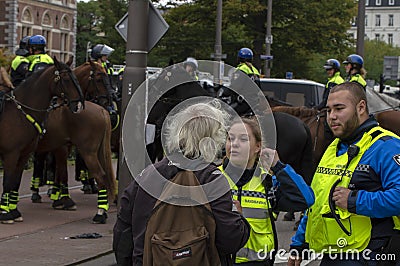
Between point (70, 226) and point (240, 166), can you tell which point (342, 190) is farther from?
point (70, 226)

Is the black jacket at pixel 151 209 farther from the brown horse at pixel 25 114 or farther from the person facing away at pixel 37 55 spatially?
the person facing away at pixel 37 55

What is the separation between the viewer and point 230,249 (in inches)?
170

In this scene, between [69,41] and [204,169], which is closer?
[204,169]

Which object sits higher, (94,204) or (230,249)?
(230,249)

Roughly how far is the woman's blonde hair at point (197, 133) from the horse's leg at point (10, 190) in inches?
325

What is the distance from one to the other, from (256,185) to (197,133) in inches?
43.6

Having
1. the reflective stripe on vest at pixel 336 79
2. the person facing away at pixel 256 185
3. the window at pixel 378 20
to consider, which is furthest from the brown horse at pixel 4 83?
the window at pixel 378 20

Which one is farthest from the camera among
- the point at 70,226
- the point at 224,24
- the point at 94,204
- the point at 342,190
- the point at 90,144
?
the point at 224,24

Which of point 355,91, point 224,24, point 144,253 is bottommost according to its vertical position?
point 144,253

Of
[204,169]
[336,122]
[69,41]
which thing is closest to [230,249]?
[204,169]

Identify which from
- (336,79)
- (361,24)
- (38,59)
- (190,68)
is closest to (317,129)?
(336,79)

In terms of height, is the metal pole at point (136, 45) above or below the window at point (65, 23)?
below

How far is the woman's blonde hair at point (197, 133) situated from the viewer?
13.9 ft

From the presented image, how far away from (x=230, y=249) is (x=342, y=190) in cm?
101
